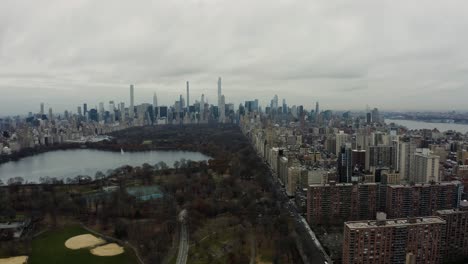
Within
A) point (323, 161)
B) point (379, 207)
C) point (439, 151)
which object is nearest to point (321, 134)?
point (439, 151)

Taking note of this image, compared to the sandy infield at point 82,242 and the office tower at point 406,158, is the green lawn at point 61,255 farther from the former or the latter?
the office tower at point 406,158

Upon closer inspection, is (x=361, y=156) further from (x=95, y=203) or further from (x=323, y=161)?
(x=95, y=203)

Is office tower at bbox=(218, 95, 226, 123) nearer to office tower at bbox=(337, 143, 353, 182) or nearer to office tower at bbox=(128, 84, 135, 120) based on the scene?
office tower at bbox=(128, 84, 135, 120)

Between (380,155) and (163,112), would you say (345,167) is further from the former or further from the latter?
(163,112)

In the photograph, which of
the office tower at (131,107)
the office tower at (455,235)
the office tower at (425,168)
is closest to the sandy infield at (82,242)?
the office tower at (455,235)

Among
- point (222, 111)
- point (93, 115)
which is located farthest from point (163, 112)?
point (93, 115)

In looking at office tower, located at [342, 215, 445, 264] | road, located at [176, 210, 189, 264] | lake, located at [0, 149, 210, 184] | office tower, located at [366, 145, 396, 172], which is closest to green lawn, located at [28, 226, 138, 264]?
road, located at [176, 210, 189, 264]

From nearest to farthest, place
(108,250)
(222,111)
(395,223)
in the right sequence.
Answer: (395,223) → (108,250) → (222,111)
